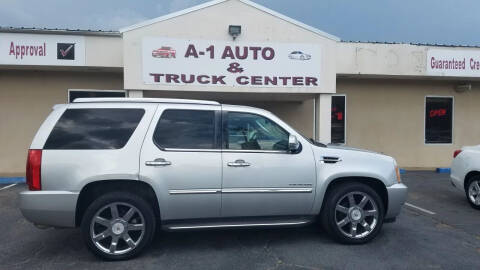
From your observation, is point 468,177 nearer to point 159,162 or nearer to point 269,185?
point 269,185

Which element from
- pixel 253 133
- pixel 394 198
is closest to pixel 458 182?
pixel 394 198

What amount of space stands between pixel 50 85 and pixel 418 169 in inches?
469

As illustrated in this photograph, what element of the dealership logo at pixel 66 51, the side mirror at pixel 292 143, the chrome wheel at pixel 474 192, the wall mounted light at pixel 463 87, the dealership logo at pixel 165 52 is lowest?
the chrome wheel at pixel 474 192

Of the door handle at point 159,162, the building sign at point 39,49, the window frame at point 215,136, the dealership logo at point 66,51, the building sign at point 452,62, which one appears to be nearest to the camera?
the door handle at point 159,162

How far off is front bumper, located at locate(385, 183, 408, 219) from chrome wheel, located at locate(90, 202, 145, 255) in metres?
3.27

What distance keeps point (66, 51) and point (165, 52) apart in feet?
9.46

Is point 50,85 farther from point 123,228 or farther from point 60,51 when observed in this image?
point 123,228

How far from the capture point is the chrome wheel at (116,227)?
13.9 feet

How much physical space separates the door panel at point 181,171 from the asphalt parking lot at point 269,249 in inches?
22.5

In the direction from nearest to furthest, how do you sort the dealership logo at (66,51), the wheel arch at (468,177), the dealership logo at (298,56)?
1. the wheel arch at (468,177)
2. the dealership logo at (298,56)
3. the dealership logo at (66,51)

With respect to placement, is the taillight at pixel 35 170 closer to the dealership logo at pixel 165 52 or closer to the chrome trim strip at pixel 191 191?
the chrome trim strip at pixel 191 191

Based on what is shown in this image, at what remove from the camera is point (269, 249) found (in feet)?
15.4

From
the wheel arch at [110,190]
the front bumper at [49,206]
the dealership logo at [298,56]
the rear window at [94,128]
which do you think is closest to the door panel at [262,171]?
the wheel arch at [110,190]

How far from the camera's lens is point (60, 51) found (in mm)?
9312
